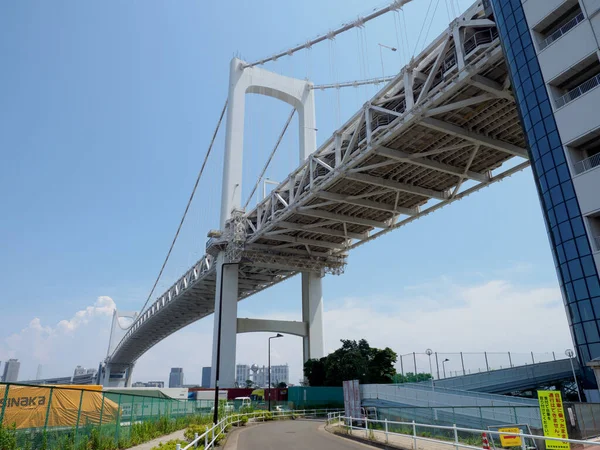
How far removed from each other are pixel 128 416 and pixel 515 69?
2296 cm

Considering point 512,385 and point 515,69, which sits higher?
point 515,69

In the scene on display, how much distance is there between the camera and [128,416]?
58.7 ft

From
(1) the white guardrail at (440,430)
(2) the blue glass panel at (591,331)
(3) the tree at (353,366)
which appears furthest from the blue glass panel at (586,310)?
(3) the tree at (353,366)

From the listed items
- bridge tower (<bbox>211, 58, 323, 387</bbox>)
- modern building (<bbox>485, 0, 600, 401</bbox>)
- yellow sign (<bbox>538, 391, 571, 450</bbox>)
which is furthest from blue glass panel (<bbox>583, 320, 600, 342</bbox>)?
bridge tower (<bbox>211, 58, 323, 387</bbox>)

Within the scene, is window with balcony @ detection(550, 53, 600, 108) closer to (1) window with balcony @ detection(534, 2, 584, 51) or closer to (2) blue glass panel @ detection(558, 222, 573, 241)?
(1) window with balcony @ detection(534, 2, 584, 51)

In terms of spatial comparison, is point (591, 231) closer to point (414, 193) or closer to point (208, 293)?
point (414, 193)

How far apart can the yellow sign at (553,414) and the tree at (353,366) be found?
32268mm

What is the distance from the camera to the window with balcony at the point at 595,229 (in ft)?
63.6

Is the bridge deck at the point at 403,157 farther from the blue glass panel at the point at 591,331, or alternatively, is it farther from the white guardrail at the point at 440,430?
the white guardrail at the point at 440,430

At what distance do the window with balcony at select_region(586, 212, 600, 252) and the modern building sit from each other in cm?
4

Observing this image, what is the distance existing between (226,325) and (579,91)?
108 feet

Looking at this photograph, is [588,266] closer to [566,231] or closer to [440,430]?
[566,231]

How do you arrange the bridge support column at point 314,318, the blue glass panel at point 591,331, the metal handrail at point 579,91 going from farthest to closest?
the bridge support column at point 314,318, the metal handrail at point 579,91, the blue glass panel at point 591,331

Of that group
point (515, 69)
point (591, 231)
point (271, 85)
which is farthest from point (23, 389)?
point (271, 85)
